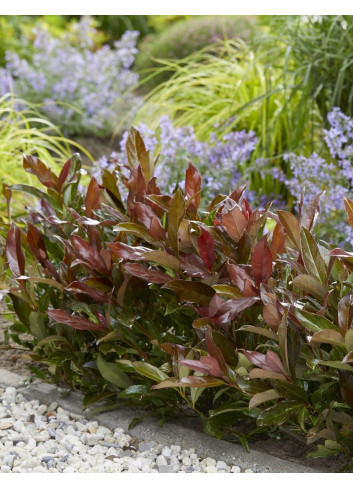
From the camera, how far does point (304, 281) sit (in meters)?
1.87

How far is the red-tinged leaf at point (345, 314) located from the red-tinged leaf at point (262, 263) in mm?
246

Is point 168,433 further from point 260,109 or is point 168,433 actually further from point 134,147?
point 260,109

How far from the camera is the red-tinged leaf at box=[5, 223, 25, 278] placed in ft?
7.98

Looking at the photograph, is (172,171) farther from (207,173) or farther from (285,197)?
(285,197)

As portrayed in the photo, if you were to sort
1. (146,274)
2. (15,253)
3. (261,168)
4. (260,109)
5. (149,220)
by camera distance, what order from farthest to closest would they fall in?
(260,109) < (261,168) < (15,253) < (149,220) < (146,274)

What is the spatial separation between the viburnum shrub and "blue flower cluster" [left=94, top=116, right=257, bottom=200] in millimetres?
1569

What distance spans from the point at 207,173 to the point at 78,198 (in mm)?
1619

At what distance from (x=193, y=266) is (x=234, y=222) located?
198 millimetres

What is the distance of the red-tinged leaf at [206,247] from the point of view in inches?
80.4

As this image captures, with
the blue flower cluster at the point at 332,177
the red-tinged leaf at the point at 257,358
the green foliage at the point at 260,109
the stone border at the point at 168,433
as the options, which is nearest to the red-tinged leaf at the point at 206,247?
the red-tinged leaf at the point at 257,358

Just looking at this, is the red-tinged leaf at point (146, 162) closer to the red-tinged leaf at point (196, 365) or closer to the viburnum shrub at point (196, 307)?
the viburnum shrub at point (196, 307)

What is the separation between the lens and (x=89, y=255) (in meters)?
2.25

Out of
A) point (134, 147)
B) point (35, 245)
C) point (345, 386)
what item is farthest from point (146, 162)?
point (345, 386)

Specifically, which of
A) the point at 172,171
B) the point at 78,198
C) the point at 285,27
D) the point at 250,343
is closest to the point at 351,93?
the point at 285,27
